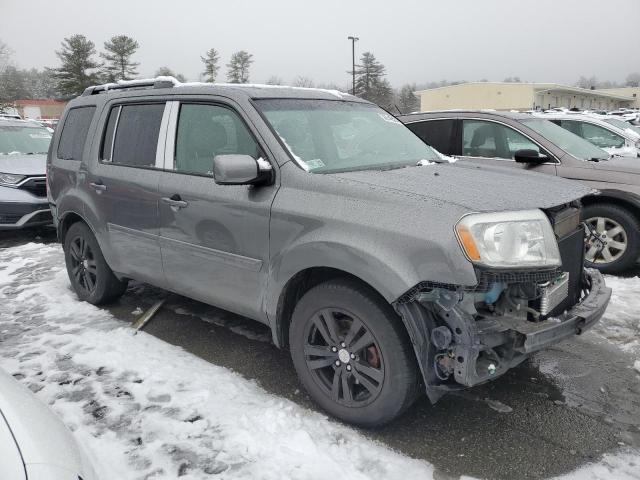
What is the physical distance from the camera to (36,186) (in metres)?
7.79

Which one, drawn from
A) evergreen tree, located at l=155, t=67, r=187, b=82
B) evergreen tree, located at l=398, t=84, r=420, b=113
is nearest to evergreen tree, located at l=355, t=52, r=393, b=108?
evergreen tree, located at l=398, t=84, r=420, b=113

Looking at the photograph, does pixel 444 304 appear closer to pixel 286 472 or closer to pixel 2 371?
pixel 286 472

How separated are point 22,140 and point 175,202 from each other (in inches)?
277

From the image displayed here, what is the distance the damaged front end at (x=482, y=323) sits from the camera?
8.04ft

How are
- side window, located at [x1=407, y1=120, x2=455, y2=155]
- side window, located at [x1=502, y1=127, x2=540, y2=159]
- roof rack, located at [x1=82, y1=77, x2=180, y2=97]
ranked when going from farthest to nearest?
side window, located at [x1=407, y1=120, x2=455, y2=155] < side window, located at [x1=502, y1=127, x2=540, y2=159] < roof rack, located at [x1=82, y1=77, x2=180, y2=97]

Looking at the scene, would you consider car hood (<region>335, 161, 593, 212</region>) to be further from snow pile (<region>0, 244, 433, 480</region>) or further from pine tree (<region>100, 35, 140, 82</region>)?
pine tree (<region>100, 35, 140, 82</region>)

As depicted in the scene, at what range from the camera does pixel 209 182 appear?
3469mm

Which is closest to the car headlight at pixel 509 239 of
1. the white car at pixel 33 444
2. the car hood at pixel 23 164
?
the white car at pixel 33 444

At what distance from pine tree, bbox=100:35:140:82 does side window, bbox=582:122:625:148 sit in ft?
202

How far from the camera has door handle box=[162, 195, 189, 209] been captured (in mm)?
3588

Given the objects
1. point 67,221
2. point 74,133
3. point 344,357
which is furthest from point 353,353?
point 74,133

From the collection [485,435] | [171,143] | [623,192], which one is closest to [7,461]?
[485,435]

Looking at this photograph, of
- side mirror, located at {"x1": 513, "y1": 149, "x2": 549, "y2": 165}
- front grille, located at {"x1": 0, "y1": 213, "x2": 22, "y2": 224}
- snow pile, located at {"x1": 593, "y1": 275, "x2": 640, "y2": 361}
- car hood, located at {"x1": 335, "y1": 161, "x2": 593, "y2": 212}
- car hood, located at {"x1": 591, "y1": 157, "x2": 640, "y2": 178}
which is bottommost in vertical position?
snow pile, located at {"x1": 593, "y1": 275, "x2": 640, "y2": 361}

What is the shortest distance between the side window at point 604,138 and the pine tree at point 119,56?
6172 cm
